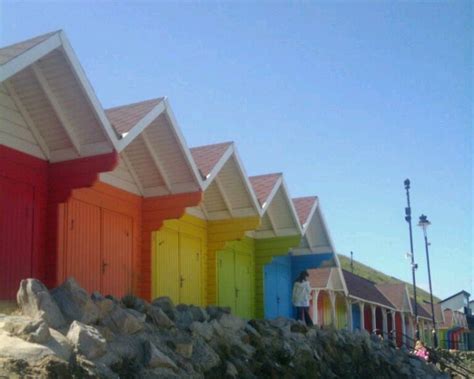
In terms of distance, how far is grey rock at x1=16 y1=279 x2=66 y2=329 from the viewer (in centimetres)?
731

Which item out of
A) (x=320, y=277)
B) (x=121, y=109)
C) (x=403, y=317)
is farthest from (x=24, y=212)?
(x=403, y=317)

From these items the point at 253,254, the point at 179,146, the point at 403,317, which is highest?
the point at 179,146

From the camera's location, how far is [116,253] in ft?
38.9

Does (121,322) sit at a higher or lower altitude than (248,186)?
lower

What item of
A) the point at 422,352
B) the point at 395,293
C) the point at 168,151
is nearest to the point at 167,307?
the point at 168,151

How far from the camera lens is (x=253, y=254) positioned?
18109 millimetres

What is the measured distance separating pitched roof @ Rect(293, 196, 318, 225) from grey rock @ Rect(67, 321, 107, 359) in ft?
36.6

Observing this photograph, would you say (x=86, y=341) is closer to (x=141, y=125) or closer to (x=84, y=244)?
(x=84, y=244)

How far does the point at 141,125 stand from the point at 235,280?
7149 millimetres

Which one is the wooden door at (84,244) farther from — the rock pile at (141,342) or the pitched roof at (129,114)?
the rock pile at (141,342)

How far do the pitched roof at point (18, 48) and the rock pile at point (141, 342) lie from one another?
284cm

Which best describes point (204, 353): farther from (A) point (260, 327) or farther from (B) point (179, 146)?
(B) point (179, 146)

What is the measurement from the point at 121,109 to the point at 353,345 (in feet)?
24.2

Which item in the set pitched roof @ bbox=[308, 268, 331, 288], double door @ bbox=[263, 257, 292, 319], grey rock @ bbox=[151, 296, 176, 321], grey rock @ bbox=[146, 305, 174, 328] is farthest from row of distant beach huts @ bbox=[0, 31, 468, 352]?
pitched roof @ bbox=[308, 268, 331, 288]
